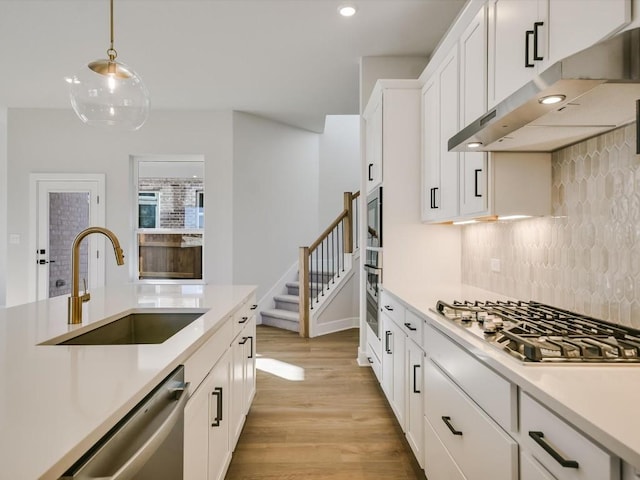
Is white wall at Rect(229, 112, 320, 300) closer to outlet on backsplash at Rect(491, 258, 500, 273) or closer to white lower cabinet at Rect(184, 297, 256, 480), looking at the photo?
white lower cabinet at Rect(184, 297, 256, 480)

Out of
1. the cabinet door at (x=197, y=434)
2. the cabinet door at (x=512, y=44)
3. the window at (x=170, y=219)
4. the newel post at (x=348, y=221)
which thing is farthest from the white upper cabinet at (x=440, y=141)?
the window at (x=170, y=219)

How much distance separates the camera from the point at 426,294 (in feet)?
8.39

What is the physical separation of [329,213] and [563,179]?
16.8 ft

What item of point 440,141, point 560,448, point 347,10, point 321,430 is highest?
point 347,10

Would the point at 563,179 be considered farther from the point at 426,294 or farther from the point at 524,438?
the point at 524,438

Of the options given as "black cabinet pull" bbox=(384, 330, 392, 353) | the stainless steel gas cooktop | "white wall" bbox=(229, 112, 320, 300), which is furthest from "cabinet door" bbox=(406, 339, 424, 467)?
A: "white wall" bbox=(229, 112, 320, 300)

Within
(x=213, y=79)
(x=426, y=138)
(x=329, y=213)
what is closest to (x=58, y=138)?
(x=213, y=79)

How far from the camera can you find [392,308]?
105 inches

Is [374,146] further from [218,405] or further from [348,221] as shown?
[218,405]

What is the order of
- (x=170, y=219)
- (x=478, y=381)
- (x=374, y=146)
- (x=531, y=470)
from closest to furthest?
(x=531, y=470) → (x=478, y=381) → (x=374, y=146) → (x=170, y=219)

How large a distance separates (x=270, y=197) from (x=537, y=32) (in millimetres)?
4864

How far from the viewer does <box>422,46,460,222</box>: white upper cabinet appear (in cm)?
237

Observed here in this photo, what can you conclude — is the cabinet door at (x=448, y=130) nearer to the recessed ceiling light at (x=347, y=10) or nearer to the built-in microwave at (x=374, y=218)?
the built-in microwave at (x=374, y=218)

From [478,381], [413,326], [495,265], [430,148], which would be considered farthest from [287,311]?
[478,381]
